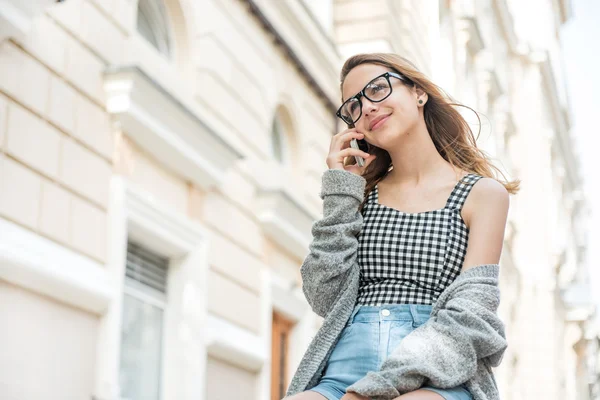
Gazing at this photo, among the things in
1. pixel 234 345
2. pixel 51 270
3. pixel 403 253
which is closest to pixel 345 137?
pixel 403 253

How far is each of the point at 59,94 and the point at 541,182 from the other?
19.9 m

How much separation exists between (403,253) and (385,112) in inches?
15.2

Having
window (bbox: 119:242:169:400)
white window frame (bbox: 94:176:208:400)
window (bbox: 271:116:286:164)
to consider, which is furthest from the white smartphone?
window (bbox: 271:116:286:164)

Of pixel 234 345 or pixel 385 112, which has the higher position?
pixel 234 345

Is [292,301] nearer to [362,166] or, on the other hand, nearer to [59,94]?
[59,94]

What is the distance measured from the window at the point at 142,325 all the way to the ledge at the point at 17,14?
2084 mm

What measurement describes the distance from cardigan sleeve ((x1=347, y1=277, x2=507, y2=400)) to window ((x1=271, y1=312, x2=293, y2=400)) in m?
6.87

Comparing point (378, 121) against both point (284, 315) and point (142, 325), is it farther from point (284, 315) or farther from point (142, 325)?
point (284, 315)

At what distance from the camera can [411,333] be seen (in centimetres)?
224

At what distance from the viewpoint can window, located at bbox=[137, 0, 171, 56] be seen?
23.5 ft

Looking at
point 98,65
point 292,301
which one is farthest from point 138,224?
point 292,301

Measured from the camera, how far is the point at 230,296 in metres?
7.68

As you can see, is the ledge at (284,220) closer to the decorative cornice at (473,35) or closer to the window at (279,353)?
the window at (279,353)

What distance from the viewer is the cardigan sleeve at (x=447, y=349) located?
7.04ft
